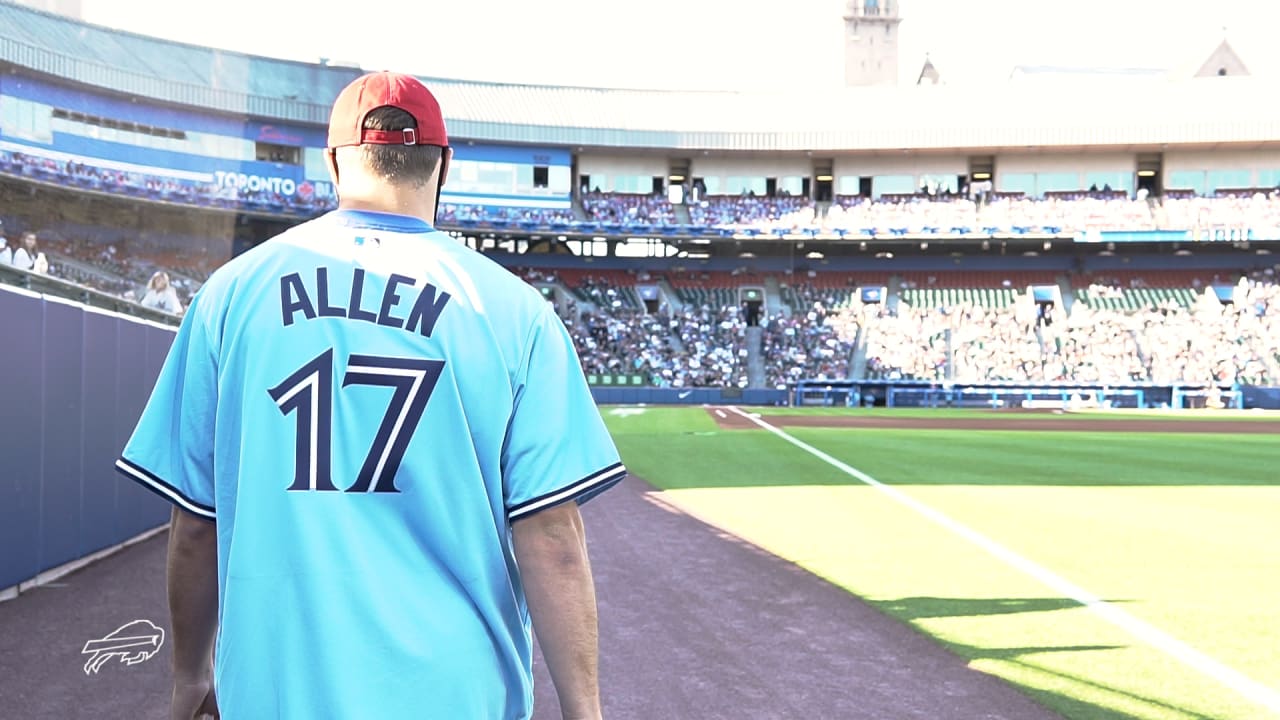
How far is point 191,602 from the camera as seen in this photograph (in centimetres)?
212

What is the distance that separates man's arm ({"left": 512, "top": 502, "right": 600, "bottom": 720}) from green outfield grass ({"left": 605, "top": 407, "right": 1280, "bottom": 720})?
10.9ft

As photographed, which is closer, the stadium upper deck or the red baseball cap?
the red baseball cap

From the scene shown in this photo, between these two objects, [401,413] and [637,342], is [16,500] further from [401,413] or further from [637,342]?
[637,342]

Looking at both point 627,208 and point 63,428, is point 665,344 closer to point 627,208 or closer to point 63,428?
point 627,208

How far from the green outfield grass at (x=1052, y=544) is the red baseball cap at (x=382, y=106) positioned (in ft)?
12.8

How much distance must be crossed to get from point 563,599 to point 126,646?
15.9 ft

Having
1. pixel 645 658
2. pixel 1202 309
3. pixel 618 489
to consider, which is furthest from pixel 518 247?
pixel 645 658

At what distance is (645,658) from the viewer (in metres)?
5.49

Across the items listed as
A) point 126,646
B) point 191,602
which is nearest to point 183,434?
point 191,602

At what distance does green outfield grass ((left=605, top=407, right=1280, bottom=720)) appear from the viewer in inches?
204

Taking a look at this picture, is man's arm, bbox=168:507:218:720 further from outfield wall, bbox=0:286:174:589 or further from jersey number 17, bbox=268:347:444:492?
outfield wall, bbox=0:286:174:589

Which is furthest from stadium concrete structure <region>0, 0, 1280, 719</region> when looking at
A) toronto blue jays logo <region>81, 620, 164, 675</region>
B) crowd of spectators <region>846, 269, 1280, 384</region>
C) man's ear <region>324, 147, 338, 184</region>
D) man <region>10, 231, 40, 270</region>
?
man's ear <region>324, 147, 338, 184</region>

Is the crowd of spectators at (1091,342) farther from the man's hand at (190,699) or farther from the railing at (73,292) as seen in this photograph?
the man's hand at (190,699)

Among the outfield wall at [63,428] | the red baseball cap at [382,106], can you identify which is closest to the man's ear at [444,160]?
the red baseball cap at [382,106]
